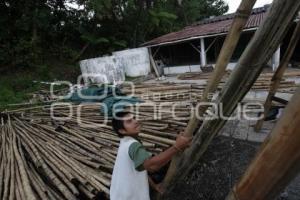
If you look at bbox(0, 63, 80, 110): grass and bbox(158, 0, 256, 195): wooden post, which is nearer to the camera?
bbox(158, 0, 256, 195): wooden post

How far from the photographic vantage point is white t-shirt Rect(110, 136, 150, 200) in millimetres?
1833

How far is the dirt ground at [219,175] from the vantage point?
3.03m

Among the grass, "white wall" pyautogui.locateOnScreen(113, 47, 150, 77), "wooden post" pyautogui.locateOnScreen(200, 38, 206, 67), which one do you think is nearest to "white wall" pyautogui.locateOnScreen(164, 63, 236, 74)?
"wooden post" pyautogui.locateOnScreen(200, 38, 206, 67)

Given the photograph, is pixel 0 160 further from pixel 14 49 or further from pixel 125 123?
pixel 14 49

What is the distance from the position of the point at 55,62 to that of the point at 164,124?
40.8 feet

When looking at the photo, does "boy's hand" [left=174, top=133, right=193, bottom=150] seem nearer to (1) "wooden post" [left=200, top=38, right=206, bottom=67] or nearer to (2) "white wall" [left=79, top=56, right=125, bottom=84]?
(2) "white wall" [left=79, top=56, right=125, bottom=84]

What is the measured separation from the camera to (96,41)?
15.1 m

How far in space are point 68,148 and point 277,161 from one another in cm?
315

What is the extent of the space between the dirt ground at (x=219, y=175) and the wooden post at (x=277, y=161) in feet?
6.64

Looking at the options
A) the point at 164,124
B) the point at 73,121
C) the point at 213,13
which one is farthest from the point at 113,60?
the point at 213,13

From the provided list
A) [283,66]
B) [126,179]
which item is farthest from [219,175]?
[126,179]

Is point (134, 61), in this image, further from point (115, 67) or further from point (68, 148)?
point (68, 148)

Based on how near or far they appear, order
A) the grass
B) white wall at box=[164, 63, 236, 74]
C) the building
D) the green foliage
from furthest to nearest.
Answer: white wall at box=[164, 63, 236, 74]
the green foliage
the building
the grass

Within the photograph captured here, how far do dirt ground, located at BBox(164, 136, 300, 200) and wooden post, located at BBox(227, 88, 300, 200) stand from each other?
2023 millimetres
